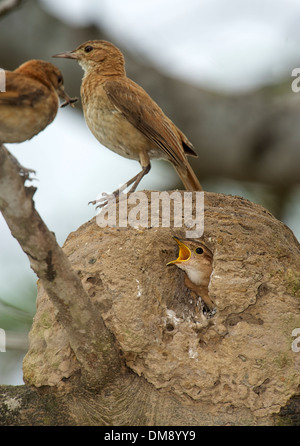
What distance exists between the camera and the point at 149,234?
20.4 feet

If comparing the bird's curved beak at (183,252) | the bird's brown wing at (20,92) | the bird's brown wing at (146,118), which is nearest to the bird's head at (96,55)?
the bird's brown wing at (146,118)

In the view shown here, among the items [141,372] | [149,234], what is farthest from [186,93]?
[141,372]

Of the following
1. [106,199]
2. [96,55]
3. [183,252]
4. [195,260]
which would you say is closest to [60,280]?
[183,252]

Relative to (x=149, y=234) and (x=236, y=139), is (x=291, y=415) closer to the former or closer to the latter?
(x=149, y=234)

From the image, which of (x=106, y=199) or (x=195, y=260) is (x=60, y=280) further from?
(x=106, y=199)

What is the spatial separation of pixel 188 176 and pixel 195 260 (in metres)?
1.27

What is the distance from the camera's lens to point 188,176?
743 cm

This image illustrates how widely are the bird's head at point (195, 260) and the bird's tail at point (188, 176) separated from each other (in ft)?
3.27

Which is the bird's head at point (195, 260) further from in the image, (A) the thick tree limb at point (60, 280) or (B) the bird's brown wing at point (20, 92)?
(B) the bird's brown wing at point (20, 92)

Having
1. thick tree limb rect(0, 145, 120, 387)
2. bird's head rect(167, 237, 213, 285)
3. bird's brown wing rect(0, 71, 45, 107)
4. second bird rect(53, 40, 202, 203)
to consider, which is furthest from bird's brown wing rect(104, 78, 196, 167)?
bird's brown wing rect(0, 71, 45, 107)

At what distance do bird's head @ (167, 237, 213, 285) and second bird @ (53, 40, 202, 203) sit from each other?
3.52 feet

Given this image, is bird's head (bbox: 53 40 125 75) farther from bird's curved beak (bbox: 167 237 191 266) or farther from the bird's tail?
bird's curved beak (bbox: 167 237 191 266)

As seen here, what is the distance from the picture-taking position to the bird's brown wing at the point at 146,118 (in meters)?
7.26
